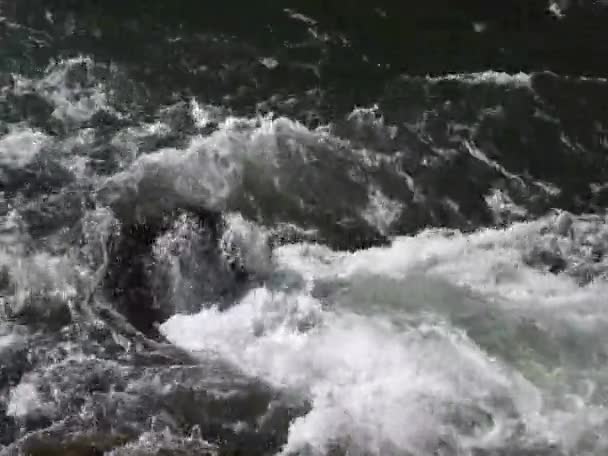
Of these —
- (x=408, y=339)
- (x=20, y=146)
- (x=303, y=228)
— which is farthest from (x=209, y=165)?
(x=408, y=339)

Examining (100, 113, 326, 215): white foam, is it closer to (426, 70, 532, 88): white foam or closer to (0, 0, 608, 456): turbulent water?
(0, 0, 608, 456): turbulent water

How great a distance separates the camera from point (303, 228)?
1286cm

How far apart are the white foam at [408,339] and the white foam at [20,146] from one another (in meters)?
4.39

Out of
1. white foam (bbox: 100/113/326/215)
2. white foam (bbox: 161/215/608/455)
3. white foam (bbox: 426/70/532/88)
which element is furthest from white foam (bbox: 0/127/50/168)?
white foam (bbox: 426/70/532/88)

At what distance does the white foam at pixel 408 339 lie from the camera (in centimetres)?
1027

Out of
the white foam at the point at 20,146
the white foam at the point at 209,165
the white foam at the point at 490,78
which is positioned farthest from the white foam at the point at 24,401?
the white foam at the point at 490,78

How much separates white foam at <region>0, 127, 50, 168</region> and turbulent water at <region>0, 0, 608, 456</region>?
0.04m

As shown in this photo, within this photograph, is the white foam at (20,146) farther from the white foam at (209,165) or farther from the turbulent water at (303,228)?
the white foam at (209,165)

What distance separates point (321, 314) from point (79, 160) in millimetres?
5130

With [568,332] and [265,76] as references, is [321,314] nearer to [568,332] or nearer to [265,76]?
[568,332]

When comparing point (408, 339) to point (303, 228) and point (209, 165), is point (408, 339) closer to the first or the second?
point (303, 228)

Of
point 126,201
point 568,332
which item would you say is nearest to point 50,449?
point 126,201

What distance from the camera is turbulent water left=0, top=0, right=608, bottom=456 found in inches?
410

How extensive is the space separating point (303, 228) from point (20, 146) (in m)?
5.17
